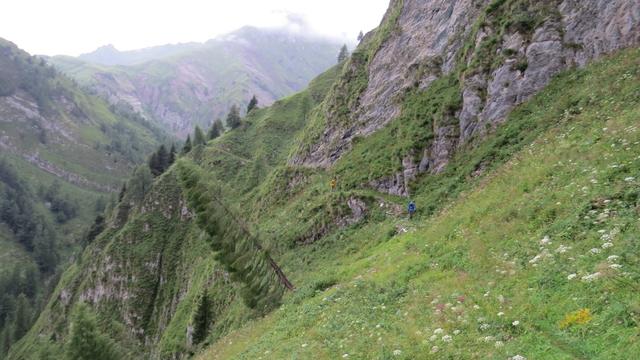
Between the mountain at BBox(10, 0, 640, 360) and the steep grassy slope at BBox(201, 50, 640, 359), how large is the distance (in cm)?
9

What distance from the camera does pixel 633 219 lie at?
52.0 feet

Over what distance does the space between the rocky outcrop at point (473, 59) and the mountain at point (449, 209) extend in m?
0.17

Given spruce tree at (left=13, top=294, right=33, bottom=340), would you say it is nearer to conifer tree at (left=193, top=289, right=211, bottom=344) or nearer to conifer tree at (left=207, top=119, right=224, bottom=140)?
conifer tree at (left=207, top=119, right=224, bottom=140)

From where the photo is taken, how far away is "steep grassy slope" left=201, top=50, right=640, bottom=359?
13.4 meters

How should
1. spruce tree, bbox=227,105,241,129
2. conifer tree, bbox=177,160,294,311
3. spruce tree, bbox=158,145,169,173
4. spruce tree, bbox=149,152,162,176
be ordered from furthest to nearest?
spruce tree, bbox=158,145,169,173 → spruce tree, bbox=149,152,162,176 → spruce tree, bbox=227,105,241,129 → conifer tree, bbox=177,160,294,311

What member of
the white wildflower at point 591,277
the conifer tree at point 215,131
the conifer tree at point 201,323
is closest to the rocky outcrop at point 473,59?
the conifer tree at point 201,323

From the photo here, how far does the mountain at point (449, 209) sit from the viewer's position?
15.2 meters

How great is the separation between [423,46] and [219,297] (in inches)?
1612

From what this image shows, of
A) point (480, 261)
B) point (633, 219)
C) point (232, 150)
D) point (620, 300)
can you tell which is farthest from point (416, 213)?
point (232, 150)

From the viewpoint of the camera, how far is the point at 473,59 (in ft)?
151

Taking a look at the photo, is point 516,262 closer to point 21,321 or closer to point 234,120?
point 234,120

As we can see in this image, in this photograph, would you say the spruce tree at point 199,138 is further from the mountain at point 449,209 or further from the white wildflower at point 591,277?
the white wildflower at point 591,277

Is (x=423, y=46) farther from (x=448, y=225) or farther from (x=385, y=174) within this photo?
(x=448, y=225)

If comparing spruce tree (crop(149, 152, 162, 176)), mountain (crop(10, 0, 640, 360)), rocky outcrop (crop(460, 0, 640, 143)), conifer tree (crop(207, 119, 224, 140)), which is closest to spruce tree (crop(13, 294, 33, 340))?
spruce tree (crop(149, 152, 162, 176))
